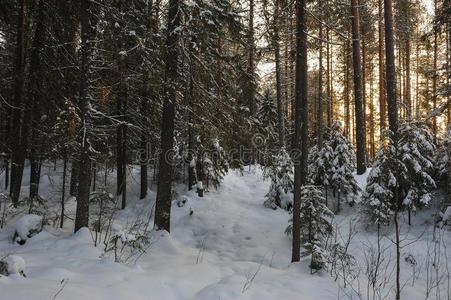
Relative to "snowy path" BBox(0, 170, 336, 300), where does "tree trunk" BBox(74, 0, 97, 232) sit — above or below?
above

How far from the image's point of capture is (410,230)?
38.0ft

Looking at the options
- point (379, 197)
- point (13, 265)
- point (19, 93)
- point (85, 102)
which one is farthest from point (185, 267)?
point (19, 93)

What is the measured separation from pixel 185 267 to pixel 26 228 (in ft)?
13.9

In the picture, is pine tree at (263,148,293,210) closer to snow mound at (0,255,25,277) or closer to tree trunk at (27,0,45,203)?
tree trunk at (27,0,45,203)

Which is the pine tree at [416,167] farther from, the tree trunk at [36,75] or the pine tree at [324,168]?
the tree trunk at [36,75]

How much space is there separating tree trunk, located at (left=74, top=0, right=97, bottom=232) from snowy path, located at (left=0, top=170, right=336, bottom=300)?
0.88m

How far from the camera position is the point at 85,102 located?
962 centimetres

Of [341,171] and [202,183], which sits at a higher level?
[341,171]

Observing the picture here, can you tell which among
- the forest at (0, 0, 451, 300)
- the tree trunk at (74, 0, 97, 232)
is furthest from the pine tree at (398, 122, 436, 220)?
the tree trunk at (74, 0, 97, 232)

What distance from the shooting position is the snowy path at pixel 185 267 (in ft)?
18.9

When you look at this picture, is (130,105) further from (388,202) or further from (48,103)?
(388,202)

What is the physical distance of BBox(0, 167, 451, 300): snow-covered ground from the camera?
6062 millimetres

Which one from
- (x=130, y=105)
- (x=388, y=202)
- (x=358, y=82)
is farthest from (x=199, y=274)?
(x=358, y=82)

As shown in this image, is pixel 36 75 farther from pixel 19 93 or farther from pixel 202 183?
pixel 202 183
